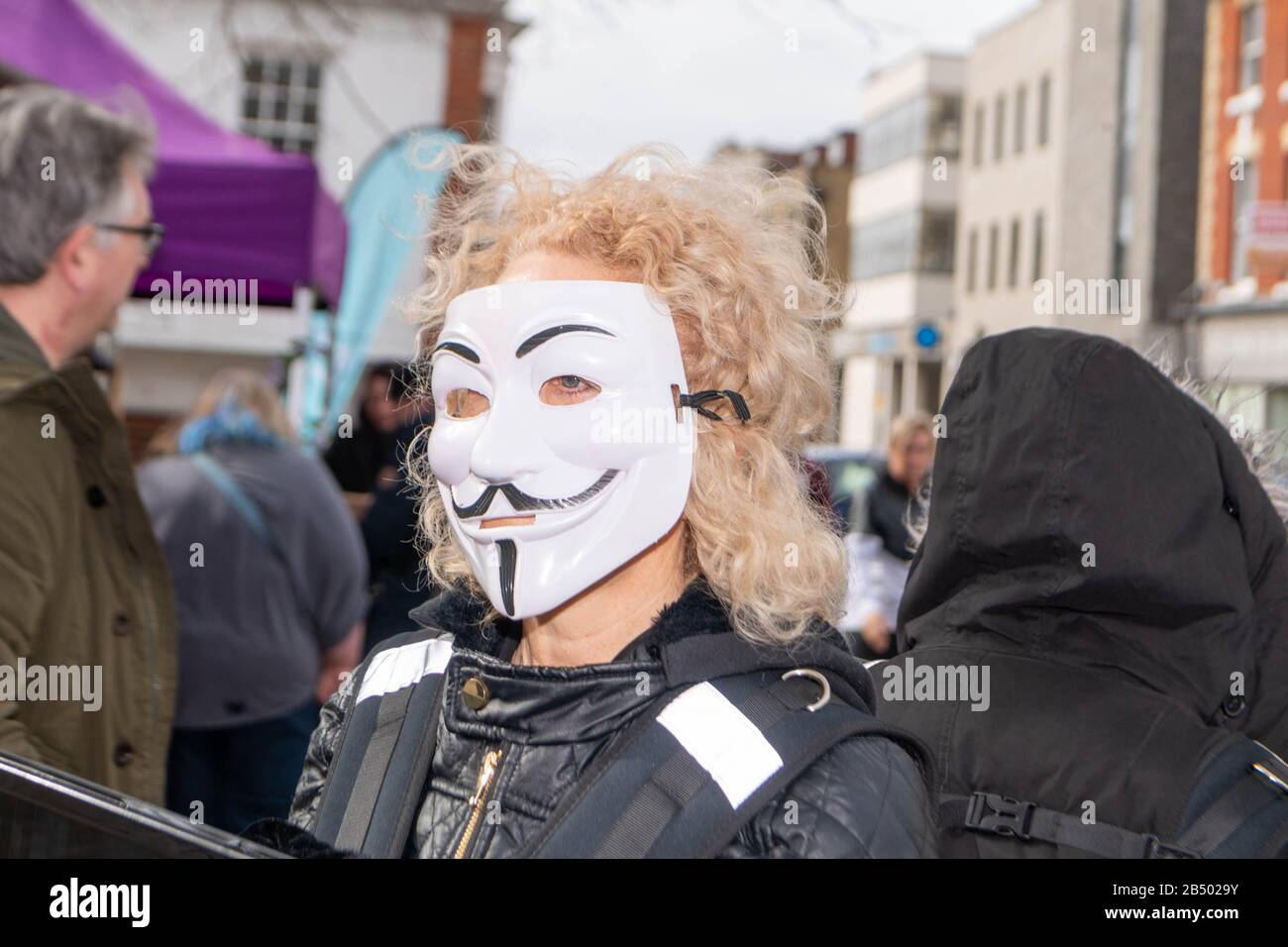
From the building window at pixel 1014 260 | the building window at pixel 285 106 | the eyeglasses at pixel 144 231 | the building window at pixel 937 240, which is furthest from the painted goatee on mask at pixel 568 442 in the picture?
the building window at pixel 937 240

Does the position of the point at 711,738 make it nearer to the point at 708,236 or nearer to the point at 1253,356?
the point at 708,236

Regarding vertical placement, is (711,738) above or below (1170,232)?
below

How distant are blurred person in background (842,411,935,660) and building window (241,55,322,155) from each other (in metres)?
11.6

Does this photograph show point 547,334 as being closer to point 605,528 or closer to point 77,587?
point 605,528

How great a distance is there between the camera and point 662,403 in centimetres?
178

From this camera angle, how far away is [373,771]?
5.69 feet

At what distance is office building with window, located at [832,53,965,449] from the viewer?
41719 millimetres

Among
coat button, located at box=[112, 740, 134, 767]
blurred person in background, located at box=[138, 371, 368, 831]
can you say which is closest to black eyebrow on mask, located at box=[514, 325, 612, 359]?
coat button, located at box=[112, 740, 134, 767]

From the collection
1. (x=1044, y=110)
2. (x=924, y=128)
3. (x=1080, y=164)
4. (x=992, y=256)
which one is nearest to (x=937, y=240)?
(x=924, y=128)

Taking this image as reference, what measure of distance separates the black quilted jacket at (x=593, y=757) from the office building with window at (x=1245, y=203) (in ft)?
74.0

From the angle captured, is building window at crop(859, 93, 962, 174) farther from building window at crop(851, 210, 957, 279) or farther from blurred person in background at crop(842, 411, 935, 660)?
blurred person in background at crop(842, 411, 935, 660)

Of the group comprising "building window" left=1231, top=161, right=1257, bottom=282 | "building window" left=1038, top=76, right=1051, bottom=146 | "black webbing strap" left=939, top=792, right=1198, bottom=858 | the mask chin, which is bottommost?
"black webbing strap" left=939, top=792, right=1198, bottom=858
